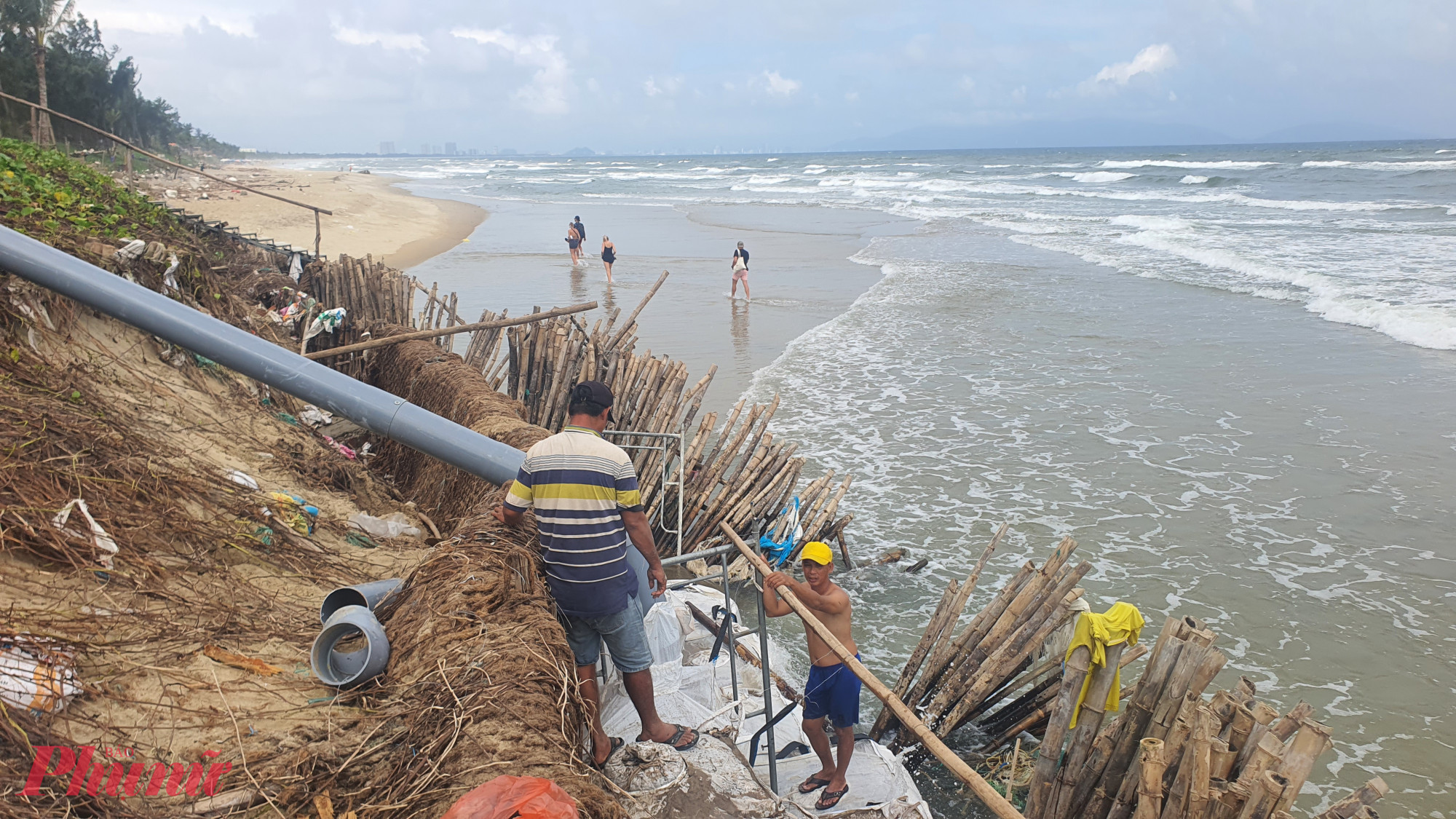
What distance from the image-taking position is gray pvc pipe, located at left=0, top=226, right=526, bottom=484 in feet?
16.8

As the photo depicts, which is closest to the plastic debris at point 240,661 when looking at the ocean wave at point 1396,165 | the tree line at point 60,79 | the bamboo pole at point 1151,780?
the bamboo pole at point 1151,780

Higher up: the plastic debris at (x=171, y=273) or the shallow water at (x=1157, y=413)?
the plastic debris at (x=171, y=273)

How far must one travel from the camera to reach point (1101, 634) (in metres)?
3.80

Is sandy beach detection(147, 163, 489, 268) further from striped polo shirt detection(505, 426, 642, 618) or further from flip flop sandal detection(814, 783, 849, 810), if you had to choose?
flip flop sandal detection(814, 783, 849, 810)

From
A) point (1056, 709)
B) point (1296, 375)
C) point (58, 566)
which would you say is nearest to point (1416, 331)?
point (1296, 375)

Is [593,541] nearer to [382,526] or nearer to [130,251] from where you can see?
[382,526]

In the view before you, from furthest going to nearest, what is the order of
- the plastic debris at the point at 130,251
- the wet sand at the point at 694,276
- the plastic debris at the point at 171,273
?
1. the wet sand at the point at 694,276
2. the plastic debris at the point at 171,273
3. the plastic debris at the point at 130,251

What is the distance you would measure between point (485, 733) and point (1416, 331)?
1797 cm

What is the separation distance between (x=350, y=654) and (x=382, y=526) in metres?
2.83

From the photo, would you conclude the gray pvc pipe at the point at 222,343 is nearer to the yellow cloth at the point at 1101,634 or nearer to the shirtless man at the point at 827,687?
the shirtless man at the point at 827,687

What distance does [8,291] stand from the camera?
18.2 ft

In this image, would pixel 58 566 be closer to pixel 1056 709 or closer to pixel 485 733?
pixel 485 733

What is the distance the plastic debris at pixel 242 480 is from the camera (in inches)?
210

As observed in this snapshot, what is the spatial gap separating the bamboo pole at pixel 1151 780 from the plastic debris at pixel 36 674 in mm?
3887
